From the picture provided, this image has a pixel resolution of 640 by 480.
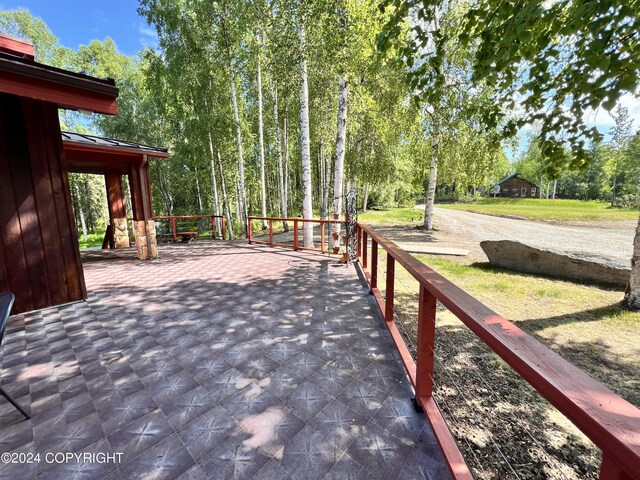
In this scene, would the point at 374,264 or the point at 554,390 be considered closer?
the point at 554,390

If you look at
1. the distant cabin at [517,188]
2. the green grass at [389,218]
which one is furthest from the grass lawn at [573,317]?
the distant cabin at [517,188]

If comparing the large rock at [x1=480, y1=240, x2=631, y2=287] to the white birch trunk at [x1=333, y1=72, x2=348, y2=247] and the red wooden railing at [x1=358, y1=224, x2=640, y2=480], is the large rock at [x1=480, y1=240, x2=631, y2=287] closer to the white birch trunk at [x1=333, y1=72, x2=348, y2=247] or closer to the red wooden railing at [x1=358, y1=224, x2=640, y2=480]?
the white birch trunk at [x1=333, y1=72, x2=348, y2=247]

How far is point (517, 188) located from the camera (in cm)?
4628

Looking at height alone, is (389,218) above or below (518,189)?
below

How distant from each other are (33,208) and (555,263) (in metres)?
8.37

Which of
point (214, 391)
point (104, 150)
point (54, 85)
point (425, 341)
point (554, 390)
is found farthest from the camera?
point (104, 150)

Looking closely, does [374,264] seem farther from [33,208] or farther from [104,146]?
[104,146]

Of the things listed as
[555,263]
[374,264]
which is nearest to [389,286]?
[374,264]

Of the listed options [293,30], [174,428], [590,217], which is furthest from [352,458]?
[590,217]

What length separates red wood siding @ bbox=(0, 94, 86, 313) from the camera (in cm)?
331

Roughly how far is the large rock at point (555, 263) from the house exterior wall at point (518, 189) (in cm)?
4926

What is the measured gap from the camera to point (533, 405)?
224 cm

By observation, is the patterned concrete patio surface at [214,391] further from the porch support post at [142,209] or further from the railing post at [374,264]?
the porch support post at [142,209]

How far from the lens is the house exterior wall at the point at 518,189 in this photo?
45.3m
